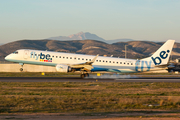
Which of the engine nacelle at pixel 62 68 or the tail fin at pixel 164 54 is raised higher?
the tail fin at pixel 164 54

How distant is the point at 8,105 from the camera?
18016 mm

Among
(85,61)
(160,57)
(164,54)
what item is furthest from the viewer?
(160,57)

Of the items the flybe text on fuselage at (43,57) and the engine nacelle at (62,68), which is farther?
the flybe text on fuselage at (43,57)

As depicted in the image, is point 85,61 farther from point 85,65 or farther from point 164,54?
point 164,54

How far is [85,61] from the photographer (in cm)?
4475

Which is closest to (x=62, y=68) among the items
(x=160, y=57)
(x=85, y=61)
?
(x=85, y=61)

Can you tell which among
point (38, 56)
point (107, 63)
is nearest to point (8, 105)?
point (38, 56)

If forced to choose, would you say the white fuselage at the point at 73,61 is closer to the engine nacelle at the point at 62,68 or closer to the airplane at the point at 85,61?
the airplane at the point at 85,61

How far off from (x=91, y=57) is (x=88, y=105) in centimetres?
2731

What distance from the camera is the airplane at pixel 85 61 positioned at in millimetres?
43219

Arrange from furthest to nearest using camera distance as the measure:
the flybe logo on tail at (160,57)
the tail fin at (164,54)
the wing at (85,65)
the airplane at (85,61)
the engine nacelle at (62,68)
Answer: the flybe logo on tail at (160,57)
the tail fin at (164,54)
the airplane at (85,61)
the wing at (85,65)
the engine nacelle at (62,68)

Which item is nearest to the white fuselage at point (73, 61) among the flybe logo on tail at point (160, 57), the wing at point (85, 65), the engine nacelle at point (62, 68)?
the wing at point (85, 65)

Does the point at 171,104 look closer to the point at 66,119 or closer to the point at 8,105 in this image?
the point at 66,119

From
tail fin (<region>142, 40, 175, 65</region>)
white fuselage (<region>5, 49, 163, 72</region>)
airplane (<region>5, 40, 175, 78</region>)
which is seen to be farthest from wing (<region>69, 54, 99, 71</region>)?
tail fin (<region>142, 40, 175, 65</region>)
